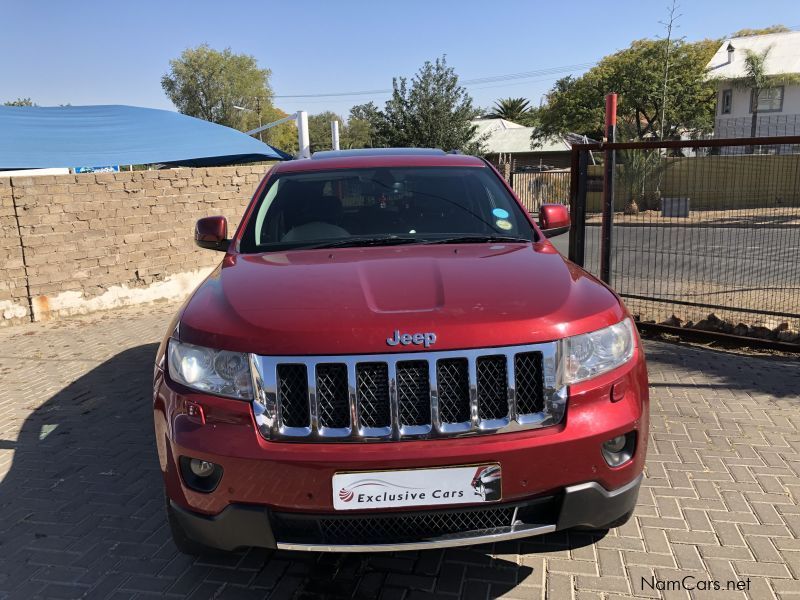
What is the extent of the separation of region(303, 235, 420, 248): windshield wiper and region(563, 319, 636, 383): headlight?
4.06 feet

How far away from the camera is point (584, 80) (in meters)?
41.3

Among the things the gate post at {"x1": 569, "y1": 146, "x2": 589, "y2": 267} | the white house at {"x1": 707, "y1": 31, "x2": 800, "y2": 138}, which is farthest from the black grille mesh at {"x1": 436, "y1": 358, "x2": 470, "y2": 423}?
the white house at {"x1": 707, "y1": 31, "x2": 800, "y2": 138}

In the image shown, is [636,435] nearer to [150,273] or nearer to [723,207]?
[723,207]

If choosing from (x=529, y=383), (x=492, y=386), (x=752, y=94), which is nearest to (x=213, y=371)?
(x=492, y=386)

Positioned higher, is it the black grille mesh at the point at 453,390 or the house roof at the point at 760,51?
the house roof at the point at 760,51

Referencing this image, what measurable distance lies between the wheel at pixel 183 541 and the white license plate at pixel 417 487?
0.66 meters

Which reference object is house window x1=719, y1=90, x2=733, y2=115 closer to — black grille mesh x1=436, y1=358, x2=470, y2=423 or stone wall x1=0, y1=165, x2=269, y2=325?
stone wall x1=0, y1=165, x2=269, y2=325

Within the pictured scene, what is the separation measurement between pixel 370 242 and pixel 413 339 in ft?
4.04

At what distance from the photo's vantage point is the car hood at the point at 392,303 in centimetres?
224

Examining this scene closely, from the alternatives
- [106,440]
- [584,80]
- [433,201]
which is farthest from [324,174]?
[584,80]

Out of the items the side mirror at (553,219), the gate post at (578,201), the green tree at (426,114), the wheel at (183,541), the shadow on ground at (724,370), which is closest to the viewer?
the wheel at (183,541)

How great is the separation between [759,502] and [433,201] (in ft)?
7.74

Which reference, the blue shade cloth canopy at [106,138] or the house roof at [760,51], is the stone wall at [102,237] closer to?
the blue shade cloth canopy at [106,138]

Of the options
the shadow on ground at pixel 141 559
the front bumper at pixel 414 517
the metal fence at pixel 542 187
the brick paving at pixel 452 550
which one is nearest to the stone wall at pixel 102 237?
the brick paving at pixel 452 550
